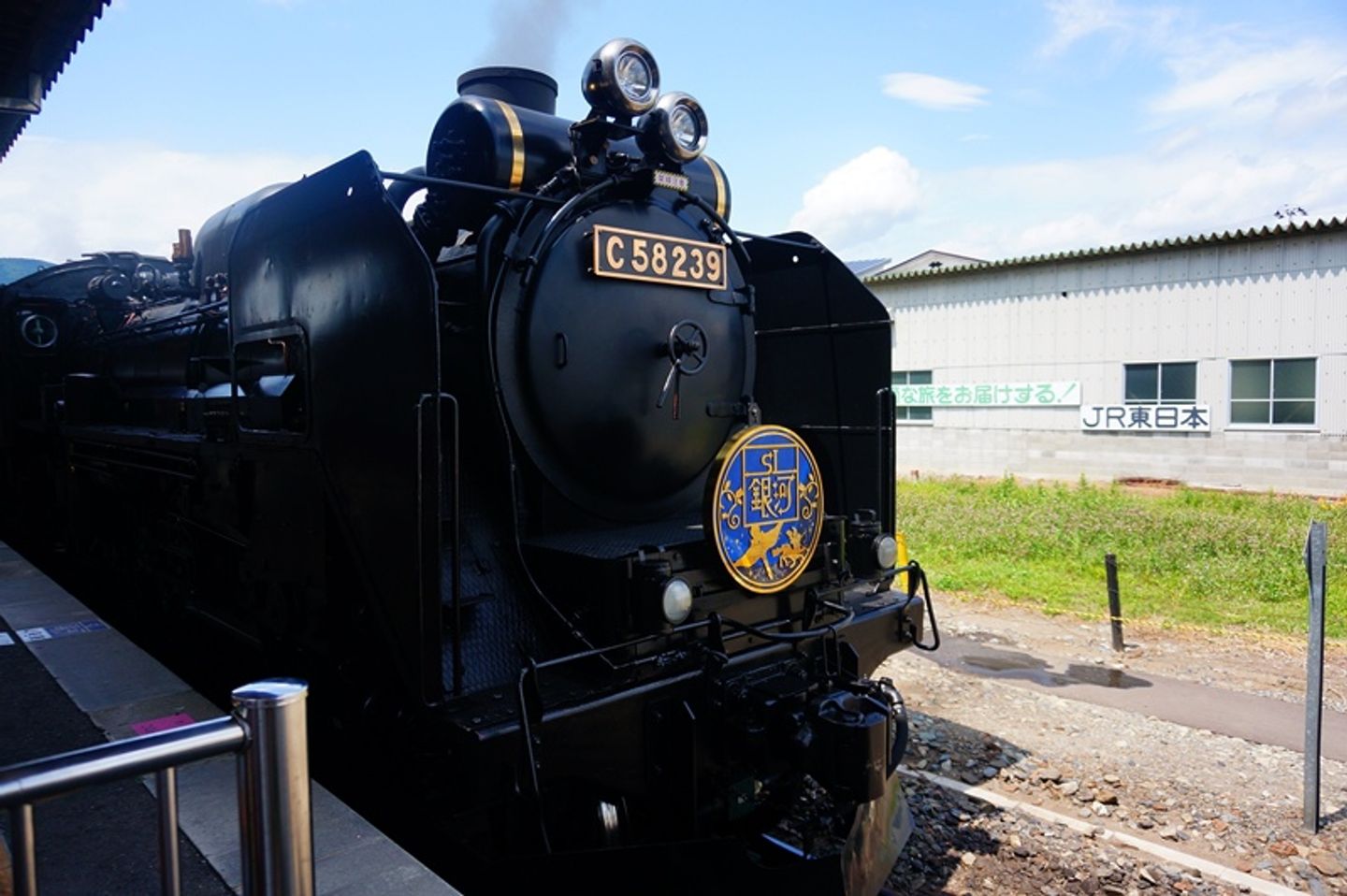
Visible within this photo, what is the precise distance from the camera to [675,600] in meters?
3.08

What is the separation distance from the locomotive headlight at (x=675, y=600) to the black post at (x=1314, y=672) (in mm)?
2972

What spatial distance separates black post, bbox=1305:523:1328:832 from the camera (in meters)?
4.02

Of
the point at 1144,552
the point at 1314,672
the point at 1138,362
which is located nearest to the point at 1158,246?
the point at 1138,362

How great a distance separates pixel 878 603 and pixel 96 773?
3283mm

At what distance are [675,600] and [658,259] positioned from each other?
152cm

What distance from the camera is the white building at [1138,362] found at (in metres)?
13.6

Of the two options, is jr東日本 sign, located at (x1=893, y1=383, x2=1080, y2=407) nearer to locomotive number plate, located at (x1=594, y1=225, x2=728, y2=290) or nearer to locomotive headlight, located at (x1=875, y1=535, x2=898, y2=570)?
locomotive headlight, located at (x1=875, y1=535, x2=898, y2=570)

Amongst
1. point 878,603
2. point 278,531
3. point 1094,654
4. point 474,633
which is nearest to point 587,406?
point 474,633

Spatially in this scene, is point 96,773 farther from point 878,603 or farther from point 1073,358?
point 1073,358

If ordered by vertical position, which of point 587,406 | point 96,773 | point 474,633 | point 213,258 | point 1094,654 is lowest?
point 1094,654

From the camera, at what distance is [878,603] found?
416cm

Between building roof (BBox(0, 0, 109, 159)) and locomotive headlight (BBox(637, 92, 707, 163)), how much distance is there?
4.20 meters

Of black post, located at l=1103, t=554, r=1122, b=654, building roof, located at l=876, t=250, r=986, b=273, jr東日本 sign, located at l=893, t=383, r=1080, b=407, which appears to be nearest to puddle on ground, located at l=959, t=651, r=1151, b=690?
black post, located at l=1103, t=554, r=1122, b=654

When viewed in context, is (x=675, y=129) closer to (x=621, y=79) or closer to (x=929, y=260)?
(x=621, y=79)
